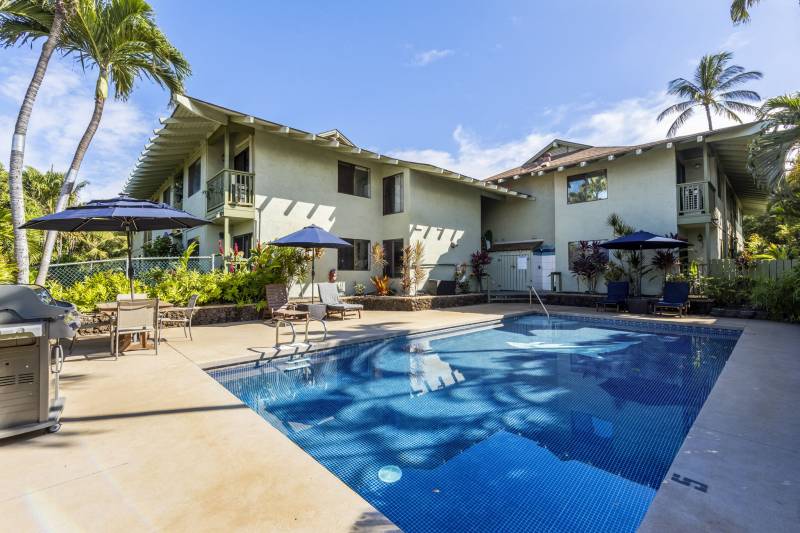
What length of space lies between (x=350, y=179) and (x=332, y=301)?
5.55 m

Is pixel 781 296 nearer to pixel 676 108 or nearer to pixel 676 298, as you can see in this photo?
pixel 676 298

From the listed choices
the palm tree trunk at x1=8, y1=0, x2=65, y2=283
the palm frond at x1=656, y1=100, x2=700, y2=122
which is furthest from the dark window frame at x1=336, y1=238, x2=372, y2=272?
the palm frond at x1=656, y1=100, x2=700, y2=122

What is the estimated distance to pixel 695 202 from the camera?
13.0 metres

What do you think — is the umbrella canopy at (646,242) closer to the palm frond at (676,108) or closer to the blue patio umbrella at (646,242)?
the blue patio umbrella at (646,242)

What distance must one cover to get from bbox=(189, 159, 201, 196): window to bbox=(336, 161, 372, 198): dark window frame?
18.5ft

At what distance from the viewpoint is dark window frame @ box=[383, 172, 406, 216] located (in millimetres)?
14570

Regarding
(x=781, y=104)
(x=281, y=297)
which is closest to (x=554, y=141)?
(x=781, y=104)

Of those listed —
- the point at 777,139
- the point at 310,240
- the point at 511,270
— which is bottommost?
the point at 511,270

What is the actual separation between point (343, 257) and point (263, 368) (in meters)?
8.00

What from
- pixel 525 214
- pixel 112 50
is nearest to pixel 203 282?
pixel 112 50

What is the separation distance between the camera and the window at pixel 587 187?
15086 millimetres

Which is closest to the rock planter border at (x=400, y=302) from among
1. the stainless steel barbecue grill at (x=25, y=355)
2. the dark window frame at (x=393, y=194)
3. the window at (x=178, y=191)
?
the dark window frame at (x=393, y=194)

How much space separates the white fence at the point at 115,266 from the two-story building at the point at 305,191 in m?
0.82

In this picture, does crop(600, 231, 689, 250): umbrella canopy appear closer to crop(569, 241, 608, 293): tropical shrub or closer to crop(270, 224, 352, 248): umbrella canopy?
crop(569, 241, 608, 293): tropical shrub
